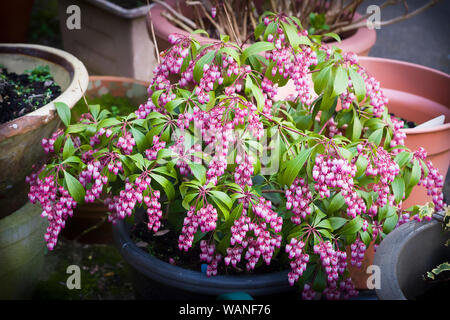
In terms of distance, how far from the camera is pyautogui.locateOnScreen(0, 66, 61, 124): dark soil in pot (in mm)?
2014

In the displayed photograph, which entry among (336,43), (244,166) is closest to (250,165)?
(244,166)

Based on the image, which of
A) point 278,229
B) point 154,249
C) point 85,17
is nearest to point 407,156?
point 278,229

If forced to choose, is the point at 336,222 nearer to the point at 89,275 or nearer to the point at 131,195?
the point at 131,195

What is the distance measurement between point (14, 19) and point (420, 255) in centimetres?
324

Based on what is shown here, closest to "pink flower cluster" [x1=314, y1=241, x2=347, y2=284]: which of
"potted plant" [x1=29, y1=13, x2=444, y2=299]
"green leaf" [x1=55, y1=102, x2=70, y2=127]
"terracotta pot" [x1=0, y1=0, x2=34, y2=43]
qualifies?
"potted plant" [x1=29, y1=13, x2=444, y2=299]

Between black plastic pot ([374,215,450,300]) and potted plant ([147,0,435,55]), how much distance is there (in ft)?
3.59

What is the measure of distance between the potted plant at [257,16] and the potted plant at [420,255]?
1.09 meters

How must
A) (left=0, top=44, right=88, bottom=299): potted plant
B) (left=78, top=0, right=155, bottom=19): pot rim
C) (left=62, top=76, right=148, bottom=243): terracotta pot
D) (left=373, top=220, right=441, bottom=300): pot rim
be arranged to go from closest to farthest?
(left=373, top=220, right=441, bottom=300): pot rim
(left=0, top=44, right=88, bottom=299): potted plant
(left=62, top=76, right=148, bottom=243): terracotta pot
(left=78, top=0, right=155, bottom=19): pot rim

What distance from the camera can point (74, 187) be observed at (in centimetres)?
157

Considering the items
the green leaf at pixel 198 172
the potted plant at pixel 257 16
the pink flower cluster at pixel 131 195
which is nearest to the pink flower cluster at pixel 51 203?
the pink flower cluster at pixel 131 195

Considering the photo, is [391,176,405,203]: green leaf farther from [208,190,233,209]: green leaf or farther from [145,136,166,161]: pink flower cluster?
[145,136,166,161]: pink flower cluster

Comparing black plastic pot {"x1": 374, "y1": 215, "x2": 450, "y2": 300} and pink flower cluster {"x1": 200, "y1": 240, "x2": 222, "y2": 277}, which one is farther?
pink flower cluster {"x1": 200, "y1": 240, "x2": 222, "y2": 277}

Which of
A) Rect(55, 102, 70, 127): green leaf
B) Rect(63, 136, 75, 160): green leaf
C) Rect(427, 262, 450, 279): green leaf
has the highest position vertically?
Rect(55, 102, 70, 127): green leaf
